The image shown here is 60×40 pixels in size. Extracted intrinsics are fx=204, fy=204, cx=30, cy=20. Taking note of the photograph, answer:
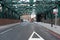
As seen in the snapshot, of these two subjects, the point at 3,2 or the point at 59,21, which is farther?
the point at 3,2

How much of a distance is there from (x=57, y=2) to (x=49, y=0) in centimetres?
387

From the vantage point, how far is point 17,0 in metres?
72.2

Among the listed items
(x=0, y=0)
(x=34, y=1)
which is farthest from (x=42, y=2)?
(x=0, y=0)

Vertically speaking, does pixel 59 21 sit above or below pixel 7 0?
below

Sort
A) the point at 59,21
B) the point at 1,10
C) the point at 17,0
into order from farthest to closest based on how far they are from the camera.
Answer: the point at 1,10 → the point at 17,0 → the point at 59,21

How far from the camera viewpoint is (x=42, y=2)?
221 feet

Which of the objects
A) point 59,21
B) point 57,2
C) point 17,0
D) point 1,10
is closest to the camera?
point 59,21

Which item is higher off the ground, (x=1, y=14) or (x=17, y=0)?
(x=17, y=0)

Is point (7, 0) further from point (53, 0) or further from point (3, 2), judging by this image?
point (53, 0)

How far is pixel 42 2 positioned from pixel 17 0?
9.95 metres

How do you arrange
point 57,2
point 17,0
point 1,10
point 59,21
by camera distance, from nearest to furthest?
1. point 59,21
2. point 57,2
3. point 17,0
4. point 1,10

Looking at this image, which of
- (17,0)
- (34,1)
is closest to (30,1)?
(34,1)

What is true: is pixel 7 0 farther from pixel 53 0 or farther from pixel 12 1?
pixel 53 0

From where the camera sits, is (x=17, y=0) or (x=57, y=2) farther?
(x=17, y=0)
